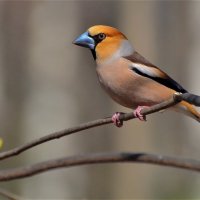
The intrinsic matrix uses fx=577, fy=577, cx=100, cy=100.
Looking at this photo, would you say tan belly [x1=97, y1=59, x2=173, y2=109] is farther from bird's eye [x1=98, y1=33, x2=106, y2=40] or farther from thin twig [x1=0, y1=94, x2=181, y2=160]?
thin twig [x1=0, y1=94, x2=181, y2=160]

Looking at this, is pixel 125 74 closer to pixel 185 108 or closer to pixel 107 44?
pixel 107 44

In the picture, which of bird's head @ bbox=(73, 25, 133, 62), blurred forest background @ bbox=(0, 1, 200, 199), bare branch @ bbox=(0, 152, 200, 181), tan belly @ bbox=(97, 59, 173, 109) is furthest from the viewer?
blurred forest background @ bbox=(0, 1, 200, 199)

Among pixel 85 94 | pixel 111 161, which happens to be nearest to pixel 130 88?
pixel 111 161

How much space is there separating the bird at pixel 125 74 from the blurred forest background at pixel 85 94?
8.84 feet

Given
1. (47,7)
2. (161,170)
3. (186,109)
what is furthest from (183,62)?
(186,109)

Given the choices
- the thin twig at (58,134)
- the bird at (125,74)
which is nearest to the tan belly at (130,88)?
the bird at (125,74)

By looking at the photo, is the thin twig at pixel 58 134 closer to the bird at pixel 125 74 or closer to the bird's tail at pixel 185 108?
the bird at pixel 125 74

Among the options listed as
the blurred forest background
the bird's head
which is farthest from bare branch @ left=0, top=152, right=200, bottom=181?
the blurred forest background

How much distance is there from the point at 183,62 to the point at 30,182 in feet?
9.21

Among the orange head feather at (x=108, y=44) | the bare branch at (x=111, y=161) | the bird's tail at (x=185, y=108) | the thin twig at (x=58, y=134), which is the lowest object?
the bare branch at (x=111, y=161)

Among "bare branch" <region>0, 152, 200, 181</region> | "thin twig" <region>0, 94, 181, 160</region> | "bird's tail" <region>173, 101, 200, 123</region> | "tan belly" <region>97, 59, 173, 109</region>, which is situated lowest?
"bare branch" <region>0, 152, 200, 181</region>

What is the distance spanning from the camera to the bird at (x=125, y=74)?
8.40 ft

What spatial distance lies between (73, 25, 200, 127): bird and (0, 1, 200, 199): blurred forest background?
269 cm

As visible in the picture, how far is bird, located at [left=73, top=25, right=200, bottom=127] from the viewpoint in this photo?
8.40 ft
